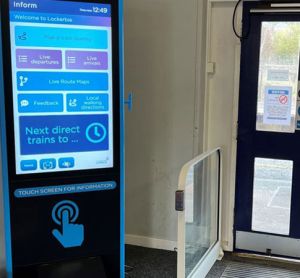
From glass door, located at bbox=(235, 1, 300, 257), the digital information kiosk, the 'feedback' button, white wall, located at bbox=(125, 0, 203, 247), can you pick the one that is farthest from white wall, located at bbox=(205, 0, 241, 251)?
the 'feedback' button

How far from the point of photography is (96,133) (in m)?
2.21

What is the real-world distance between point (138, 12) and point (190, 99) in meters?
0.80

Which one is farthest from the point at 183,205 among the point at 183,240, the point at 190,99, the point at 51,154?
the point at 190,99

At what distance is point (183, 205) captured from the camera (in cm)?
242

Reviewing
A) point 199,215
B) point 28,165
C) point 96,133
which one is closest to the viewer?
point 28,165

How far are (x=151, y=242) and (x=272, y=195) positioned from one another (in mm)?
1066

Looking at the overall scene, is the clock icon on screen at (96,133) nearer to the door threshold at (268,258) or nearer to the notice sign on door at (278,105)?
the notice sign on door at (278,105)

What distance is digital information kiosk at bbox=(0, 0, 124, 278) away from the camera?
2.04m

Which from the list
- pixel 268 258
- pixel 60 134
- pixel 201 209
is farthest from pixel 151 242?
pixel 60 134

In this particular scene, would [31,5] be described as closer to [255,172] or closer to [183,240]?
[183,240]

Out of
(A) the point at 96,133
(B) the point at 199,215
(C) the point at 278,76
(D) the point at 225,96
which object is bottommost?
(B) the point at 199,215

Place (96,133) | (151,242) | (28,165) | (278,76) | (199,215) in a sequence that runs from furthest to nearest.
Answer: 1. (151,242)
2. (278,76)
3. (199,215)
4. (96,133)
5. (28,165)

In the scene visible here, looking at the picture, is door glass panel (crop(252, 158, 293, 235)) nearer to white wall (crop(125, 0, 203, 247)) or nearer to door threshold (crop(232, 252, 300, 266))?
door threshold (crop(232, 252, 300, 266))

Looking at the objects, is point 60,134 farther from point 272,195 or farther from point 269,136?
point 272,195
